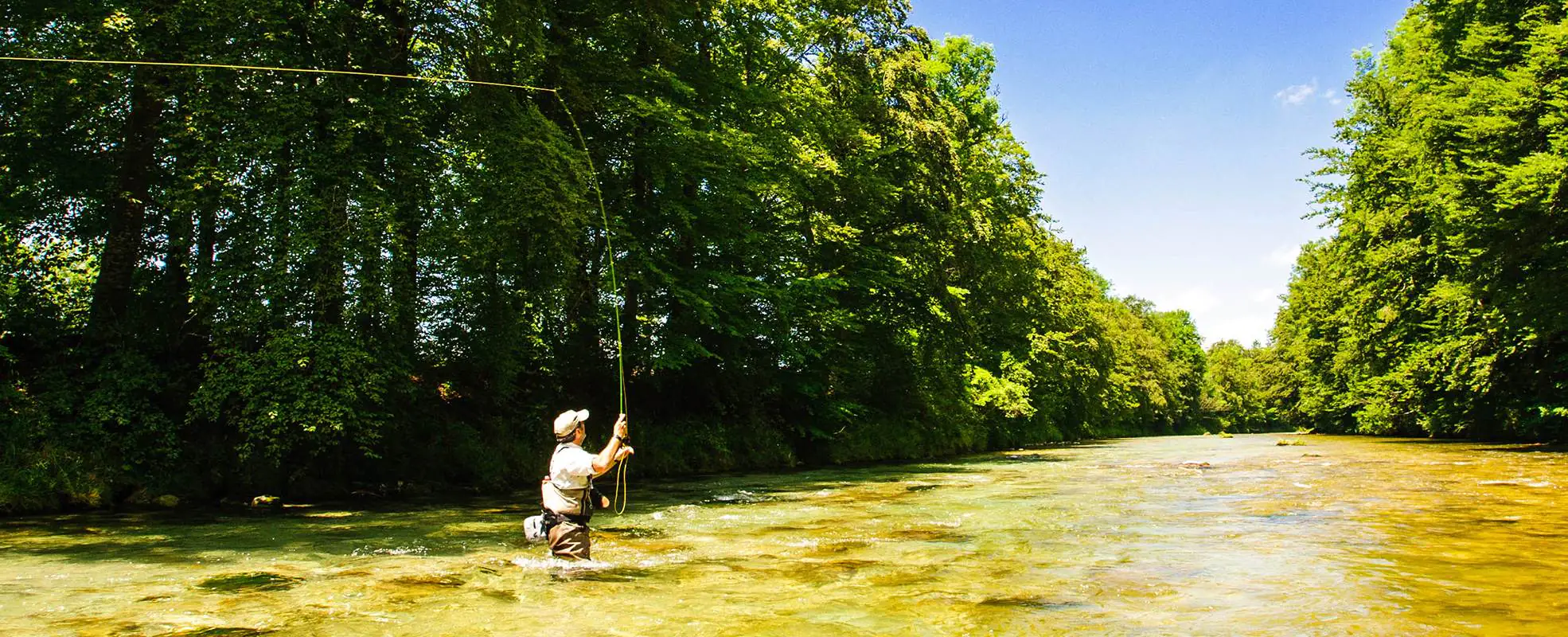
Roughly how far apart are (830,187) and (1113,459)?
454 inches

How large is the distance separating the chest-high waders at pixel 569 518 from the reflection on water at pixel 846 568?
0.20 metres

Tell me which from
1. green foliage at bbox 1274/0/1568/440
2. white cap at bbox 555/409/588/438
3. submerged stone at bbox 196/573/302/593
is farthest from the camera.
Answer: green foliage at bbox 1274/0/1568/440

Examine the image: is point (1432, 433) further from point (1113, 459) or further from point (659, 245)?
point (659, 245)

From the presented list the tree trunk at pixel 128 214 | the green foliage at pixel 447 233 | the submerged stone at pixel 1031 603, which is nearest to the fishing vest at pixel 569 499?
the submerged stone at pixel 1031 603

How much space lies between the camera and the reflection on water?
5.64m

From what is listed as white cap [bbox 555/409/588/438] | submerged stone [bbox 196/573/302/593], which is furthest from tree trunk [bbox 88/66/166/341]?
white cap [bbox 555/409/588/438]

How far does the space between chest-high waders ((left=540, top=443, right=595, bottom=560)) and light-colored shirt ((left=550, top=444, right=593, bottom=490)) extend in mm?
38

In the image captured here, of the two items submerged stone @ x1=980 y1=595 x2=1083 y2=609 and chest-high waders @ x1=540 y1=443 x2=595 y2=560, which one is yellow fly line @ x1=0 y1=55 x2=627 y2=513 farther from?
submerged stone @ x1=980 y1=595 x2=1083 y2=609

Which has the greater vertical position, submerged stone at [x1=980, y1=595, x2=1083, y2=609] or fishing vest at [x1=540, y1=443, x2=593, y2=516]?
fishing vest at [x1=540, y1=443, x2=593, y2=516]

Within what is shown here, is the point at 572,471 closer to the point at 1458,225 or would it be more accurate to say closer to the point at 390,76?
the point at 390,76

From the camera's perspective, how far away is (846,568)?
7.70m

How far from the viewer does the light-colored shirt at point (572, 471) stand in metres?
7.94

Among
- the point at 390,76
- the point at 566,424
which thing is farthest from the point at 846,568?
the point at 390,76

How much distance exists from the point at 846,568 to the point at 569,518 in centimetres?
250
